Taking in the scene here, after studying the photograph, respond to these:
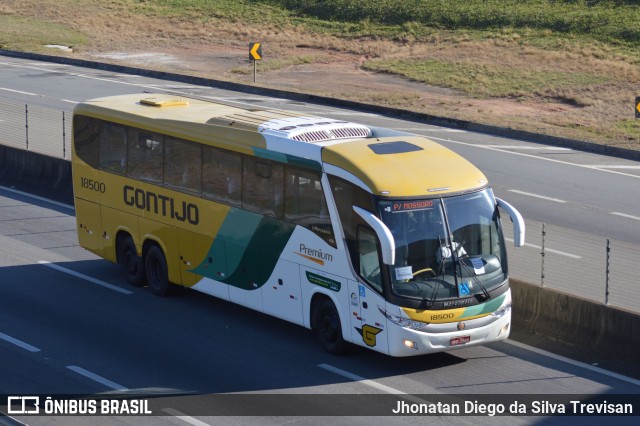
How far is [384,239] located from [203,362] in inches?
117

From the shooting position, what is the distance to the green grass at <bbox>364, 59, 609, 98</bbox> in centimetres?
4053

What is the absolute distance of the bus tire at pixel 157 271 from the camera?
16.8 metres

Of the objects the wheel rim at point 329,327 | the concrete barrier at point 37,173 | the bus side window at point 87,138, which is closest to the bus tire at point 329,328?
the wheel rim at point 329,327

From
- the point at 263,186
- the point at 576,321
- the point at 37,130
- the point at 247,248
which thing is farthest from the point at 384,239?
the point at 37,130

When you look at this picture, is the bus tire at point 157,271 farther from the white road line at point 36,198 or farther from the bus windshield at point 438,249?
the white road line at point 36,198

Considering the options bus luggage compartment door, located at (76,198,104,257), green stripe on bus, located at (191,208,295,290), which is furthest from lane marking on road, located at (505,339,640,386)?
bus luggage compartment door, located at (76,198,104,257)

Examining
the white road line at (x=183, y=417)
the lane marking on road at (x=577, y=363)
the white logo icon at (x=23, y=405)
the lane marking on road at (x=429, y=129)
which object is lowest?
the lane marking on road at (x=429, y=129)

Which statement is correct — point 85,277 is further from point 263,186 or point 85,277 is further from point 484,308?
point 484,308

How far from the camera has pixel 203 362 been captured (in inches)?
547

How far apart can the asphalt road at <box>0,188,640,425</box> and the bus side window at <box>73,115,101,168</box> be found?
87.1 inches

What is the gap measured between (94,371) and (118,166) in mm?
4815

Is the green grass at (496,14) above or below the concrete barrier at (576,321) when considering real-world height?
above

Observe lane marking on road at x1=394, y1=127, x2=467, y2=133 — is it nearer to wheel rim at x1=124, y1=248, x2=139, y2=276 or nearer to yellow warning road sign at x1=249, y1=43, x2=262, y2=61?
yellow warning road sign at x1=249, y1=43, x2=262, y2=61

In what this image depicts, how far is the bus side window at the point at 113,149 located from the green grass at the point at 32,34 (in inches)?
1304
